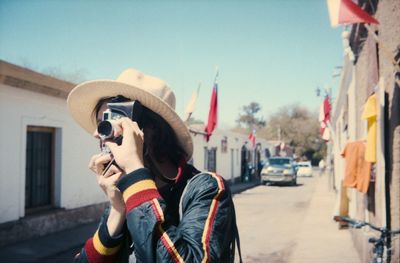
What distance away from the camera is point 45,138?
852 cm

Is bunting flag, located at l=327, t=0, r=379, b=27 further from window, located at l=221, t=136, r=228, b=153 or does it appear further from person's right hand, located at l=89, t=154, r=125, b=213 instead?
window, located at l=221, t=136, r=228, b=153

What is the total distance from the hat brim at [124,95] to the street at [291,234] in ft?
18.7

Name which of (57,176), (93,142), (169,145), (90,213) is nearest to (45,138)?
(57,176)

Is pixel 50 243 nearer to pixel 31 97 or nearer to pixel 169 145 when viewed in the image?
pixel 31 97

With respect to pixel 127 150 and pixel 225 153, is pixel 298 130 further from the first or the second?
pixel 127 150

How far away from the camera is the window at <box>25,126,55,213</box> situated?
26.2ft

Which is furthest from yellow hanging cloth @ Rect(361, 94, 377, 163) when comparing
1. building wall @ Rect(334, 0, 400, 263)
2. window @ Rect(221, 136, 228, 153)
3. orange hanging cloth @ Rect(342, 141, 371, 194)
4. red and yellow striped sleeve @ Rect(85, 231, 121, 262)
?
window @ Rect(221, 136, 228, 153)

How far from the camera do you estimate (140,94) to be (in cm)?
157

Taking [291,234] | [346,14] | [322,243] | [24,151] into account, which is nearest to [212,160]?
[291,234]

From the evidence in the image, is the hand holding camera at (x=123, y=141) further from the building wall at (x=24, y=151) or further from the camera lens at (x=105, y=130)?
the building wall at (x=24, y=151)

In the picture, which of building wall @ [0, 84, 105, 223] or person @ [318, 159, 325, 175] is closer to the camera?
building wall @ [0, 84, 105, 223]

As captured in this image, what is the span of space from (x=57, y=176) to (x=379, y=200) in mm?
6612

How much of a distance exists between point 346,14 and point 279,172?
19.7 meters

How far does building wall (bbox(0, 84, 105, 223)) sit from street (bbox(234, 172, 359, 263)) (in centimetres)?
404
